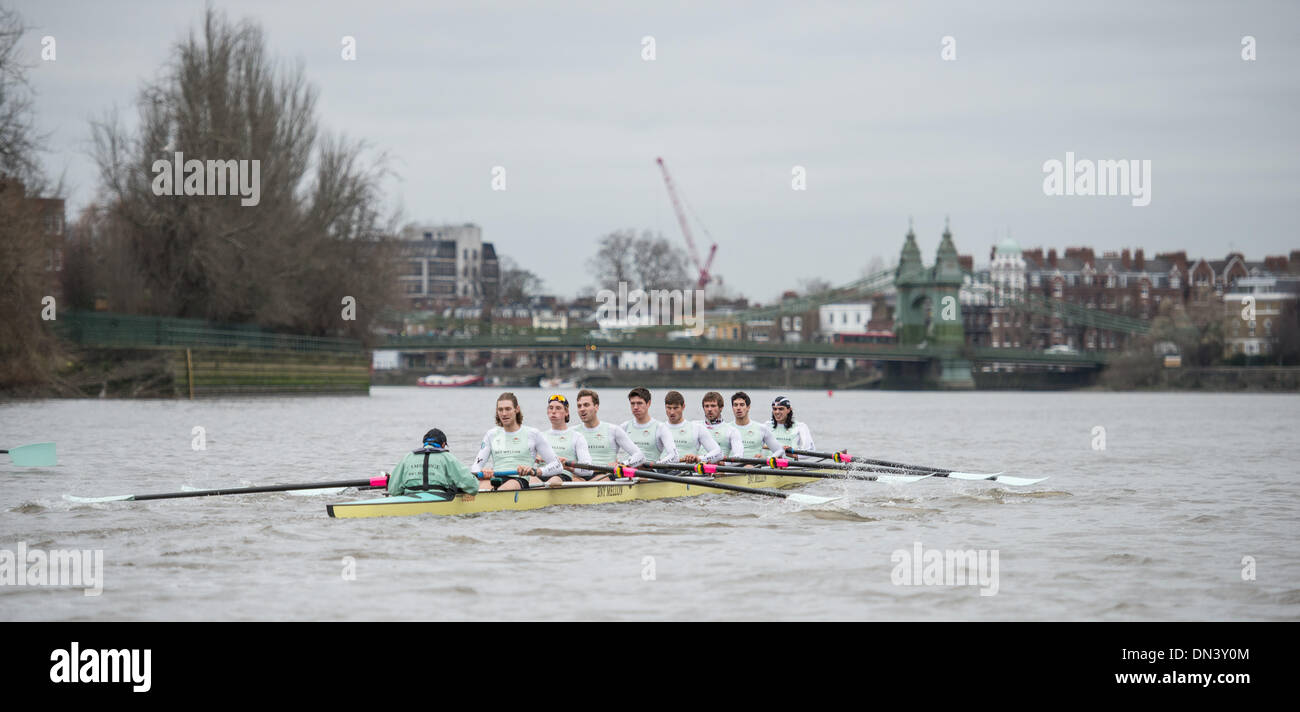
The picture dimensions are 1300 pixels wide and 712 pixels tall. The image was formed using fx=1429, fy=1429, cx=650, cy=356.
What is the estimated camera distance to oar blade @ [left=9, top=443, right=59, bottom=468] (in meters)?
16.3

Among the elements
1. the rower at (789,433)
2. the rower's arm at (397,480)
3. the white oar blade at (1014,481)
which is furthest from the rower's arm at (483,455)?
the white oar blade at (1014,481)

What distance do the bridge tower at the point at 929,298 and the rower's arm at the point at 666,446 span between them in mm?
93159

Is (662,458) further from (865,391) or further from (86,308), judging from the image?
(865,391)

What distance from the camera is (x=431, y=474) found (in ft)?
44.7

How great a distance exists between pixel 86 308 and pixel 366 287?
11495 mm

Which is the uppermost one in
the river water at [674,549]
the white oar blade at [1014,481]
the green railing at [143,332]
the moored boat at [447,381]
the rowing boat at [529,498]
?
the green railing at [143,332]

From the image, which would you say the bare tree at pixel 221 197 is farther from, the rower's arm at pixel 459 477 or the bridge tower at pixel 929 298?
the bridge tower at pixel 929 298

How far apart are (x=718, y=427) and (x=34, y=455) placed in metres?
8.12

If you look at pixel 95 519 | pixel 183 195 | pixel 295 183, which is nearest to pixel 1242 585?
pixel 95 519

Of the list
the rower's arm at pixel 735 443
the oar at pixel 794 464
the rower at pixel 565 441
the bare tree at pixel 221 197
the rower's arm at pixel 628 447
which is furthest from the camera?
the bare tree at pixel 221 197

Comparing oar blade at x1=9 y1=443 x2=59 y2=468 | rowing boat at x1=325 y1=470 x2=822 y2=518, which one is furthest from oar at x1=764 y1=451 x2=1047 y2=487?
oar blade at x1=9 y1=443 x2=59 y2=468

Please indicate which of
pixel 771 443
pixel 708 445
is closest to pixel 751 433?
pixel 771 443

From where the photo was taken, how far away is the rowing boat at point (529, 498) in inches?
525

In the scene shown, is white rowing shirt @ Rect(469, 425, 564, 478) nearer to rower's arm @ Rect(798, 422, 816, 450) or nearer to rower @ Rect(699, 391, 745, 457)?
rower @ Rect(699, 391, 745, 457)
